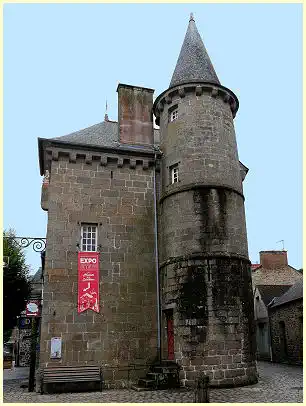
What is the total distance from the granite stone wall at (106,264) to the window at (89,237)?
190mm

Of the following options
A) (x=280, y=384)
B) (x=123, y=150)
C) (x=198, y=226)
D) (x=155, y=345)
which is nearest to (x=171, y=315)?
(x=155, y=345)

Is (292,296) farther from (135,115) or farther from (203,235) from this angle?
(135,115)

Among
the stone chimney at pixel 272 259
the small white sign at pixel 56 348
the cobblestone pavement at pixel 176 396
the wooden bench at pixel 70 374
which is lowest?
the cobblestone pavement at pixel 176 396

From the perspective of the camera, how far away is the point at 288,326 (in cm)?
2212

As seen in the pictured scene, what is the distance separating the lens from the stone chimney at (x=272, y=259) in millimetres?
30297

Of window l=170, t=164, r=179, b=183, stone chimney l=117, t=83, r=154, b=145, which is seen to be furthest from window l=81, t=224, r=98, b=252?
stone chimney l=117, t=83, r=154, b=145

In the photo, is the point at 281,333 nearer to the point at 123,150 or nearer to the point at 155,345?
the point at 155,345

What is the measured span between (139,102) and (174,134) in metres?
2.91

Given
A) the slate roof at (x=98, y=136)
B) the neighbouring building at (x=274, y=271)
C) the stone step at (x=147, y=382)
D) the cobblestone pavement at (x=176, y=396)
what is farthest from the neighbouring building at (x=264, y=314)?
the stone step at (x=147, y=382)

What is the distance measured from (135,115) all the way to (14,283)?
30.7 feet

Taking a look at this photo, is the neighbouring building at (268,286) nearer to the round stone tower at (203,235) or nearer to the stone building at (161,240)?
the round stone tower at (203,235)

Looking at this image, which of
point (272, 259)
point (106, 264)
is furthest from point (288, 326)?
point (106, 264)

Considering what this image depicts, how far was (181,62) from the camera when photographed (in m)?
16.8

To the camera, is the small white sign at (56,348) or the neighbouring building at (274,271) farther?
the neighbouring building at (274,271)
